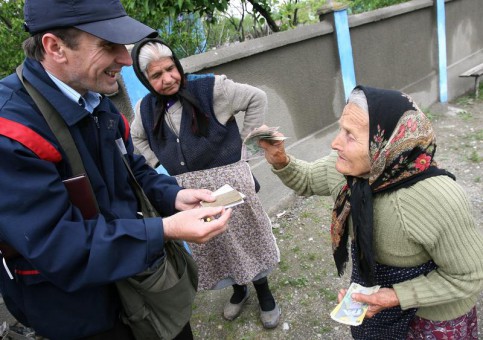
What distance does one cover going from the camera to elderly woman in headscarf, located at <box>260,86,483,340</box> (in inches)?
51.4

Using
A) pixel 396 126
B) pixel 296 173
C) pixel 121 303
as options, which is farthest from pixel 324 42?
pixel 121 303

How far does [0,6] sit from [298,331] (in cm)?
499

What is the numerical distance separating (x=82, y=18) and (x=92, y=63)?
0.50 ft

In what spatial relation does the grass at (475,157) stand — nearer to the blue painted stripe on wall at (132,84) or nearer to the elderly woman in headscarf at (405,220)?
the elderly woman in headscarf at (405,220)

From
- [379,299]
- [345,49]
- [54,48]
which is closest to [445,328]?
[379,299]

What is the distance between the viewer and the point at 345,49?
4.99 metres

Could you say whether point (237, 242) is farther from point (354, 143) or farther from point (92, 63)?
point (92, 63)

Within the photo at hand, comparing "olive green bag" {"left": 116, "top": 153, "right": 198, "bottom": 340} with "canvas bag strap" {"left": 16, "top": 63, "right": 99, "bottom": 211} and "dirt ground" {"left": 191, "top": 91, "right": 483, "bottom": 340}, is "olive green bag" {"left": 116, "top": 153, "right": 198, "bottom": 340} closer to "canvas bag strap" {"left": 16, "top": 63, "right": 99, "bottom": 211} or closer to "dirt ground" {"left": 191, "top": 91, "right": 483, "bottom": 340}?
"canvas bag strap" {"left": 16, "top": 63, "right": 99, "bottom": 211}

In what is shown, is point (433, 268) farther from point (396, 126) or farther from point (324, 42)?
point (324, 42)

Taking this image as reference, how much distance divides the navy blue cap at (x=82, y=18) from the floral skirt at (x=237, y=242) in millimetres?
1180

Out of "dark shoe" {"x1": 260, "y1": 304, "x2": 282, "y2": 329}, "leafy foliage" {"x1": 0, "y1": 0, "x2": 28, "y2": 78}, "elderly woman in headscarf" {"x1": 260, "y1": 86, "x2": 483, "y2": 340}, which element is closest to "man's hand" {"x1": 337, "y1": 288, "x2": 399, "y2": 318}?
"elderly woman in headscarf" {"x1": 260, "y1": 86, "x2": 483, "y2": 340}

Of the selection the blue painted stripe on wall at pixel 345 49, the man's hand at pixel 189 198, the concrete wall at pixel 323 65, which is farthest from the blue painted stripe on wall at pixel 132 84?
the blue painted stripe on wall at pixel 345 49

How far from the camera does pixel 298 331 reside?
2.69m

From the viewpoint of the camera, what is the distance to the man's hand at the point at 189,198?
1.76 meters
